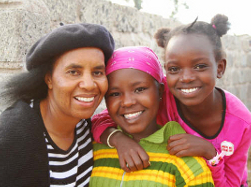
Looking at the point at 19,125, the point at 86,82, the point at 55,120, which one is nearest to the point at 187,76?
the point at 86,82

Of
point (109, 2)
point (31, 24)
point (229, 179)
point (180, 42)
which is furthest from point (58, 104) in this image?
point (109, 2)

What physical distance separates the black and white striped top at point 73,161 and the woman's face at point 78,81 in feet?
0.84

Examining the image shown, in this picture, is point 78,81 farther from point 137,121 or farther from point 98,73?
point 137,121

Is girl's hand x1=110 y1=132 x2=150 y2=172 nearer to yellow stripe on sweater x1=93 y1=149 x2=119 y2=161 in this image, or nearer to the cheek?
yellow stripe on sweater x1=93 y1=149 x2=119 y2=161

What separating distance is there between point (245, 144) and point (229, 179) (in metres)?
0.30

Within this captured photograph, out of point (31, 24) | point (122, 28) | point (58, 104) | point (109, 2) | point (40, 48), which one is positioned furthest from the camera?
point (122, 28)

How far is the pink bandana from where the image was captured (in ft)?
6.15

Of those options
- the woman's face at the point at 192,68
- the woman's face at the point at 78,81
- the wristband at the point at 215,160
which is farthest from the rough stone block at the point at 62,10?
the wristband at the point at 215,160

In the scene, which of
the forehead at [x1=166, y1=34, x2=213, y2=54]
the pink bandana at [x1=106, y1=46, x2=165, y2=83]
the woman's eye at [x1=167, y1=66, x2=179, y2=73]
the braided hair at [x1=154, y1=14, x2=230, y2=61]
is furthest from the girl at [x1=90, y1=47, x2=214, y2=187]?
the braided hair at [x1=154, y1=14, x2=230, y2=61]

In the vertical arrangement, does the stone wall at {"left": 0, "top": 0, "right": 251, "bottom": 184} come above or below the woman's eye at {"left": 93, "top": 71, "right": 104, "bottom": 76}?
above

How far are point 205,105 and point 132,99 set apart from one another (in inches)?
27.9

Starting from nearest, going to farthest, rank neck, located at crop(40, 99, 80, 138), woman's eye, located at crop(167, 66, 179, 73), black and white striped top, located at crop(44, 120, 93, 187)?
1. black and white striped top, located at crop(44, 120, 93, 187)
2. neck, located at crop(40, 99, 80, 138)
3. woman's eye, located at crop(167, 66, 179, 73)

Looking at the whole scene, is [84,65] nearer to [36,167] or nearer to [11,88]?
[11,88]

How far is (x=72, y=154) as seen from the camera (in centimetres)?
183
